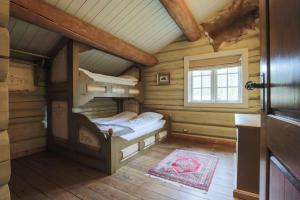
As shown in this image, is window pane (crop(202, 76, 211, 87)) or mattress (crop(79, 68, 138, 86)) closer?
mattress (crop(79, 68, 138, 86))

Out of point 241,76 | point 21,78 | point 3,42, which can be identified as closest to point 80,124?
point 21,78

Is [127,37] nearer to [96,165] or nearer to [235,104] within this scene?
[96,165]

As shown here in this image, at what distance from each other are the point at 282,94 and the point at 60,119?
319cm

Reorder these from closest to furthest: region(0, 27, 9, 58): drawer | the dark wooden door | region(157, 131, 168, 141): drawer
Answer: the dark wooden door
region(0, 27, 9, 58): drawer
region(157, 131, 168, 141): drawer

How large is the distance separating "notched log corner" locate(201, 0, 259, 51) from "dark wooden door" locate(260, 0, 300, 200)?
9.99ft

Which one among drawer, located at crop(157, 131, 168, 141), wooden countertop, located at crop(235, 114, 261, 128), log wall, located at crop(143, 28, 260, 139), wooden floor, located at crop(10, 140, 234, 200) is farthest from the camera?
drawer, located at crop(157, 131, 168, 141)

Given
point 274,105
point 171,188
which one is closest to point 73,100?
point 171,188

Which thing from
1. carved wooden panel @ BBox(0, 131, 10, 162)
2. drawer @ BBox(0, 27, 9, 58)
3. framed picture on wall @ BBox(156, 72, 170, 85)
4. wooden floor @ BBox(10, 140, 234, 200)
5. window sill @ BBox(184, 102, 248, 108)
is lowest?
wooden floor @ BBox(10, 140, 234, 200)

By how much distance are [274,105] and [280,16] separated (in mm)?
316

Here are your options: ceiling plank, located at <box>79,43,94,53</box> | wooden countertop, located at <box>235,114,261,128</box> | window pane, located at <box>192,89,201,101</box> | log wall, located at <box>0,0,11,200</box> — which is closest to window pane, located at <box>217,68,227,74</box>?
window pane, located at <box>192,89,201,101</box>

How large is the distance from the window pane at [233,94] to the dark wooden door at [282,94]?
2.98 metres

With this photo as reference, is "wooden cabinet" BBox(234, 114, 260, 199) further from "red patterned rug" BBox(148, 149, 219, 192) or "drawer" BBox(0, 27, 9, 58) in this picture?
"drawer" BBox(0, 27, 9, 58)

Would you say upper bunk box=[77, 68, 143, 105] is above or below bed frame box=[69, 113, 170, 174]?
above

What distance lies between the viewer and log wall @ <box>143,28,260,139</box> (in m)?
3.19
